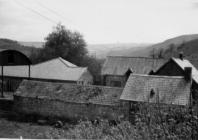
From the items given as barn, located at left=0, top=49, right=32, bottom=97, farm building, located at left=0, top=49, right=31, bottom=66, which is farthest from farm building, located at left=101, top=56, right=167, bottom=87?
farm building, located at left=0, top=49, right=31, bottom=66

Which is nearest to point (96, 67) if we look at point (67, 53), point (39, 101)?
point (67, 53)

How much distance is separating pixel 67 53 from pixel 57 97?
28648mm

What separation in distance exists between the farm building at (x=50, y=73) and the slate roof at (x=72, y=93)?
293 inches

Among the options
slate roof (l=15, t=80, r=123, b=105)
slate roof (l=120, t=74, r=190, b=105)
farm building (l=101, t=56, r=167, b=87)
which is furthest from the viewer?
farm building (l=101, t=56, r=167, b=87)

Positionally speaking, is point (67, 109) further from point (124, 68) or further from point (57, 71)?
point (124, 68)

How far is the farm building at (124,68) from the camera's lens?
1375 inches

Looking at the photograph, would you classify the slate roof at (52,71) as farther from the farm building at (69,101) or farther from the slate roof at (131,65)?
the farm building at (69,101)

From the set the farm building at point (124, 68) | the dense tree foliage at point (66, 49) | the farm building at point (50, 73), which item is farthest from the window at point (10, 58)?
the dense tree foliage at point (66, 49)

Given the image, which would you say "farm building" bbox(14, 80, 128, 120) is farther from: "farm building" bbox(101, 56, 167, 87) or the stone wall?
"farm building" bbox(101, 56, 167, 87)

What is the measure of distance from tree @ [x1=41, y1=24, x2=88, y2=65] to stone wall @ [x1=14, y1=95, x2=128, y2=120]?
1042 inches

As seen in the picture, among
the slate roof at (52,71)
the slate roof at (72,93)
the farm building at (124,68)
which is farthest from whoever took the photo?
the farm building at (124,68)

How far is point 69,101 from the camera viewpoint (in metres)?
21.6

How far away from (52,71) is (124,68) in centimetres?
936

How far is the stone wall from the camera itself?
20.6 metres
